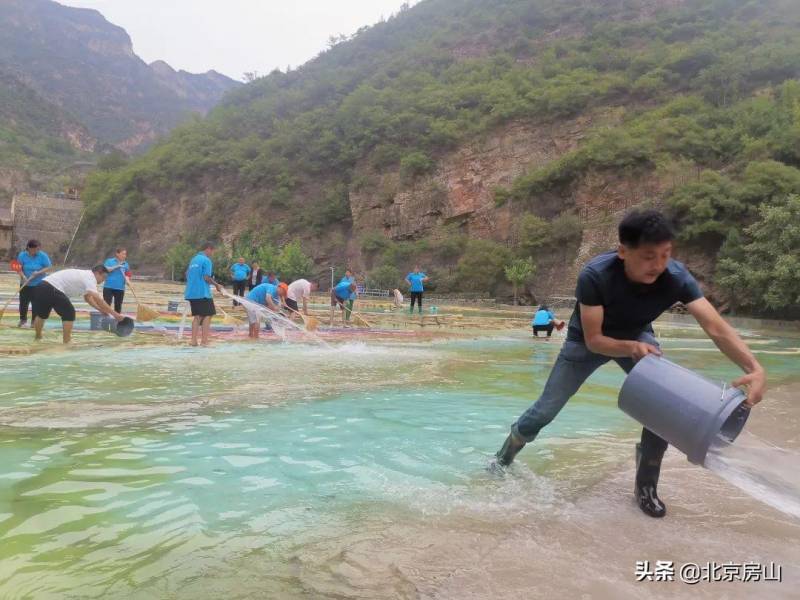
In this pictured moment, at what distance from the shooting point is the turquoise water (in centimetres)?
232

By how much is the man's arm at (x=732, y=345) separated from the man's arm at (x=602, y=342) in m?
0.28

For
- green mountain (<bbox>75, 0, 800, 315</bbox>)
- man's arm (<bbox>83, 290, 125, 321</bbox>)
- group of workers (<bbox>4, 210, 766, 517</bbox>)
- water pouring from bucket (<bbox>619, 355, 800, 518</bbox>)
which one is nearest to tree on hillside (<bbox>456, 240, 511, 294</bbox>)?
green mountain (<bbox>75, 0, 800, 315</bbox>)

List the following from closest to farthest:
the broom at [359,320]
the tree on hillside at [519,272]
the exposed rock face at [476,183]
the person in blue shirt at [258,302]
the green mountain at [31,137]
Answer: the person in blue shirt at [258,302]
the broom at [359,320]
the tree on hillside at [519,272]
the exposed rock face at [476,183]
the green mountain at [31,137]

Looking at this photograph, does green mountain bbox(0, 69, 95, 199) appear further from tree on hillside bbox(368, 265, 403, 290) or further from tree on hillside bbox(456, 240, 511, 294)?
tree on hillside bbox(456, 240, 511, 294)

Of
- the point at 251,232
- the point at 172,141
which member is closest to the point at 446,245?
the point at 251,232

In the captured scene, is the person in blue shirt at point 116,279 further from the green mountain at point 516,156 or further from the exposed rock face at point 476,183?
the exposed rock face at point 476,183

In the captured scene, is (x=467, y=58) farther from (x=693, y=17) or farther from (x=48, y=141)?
(x=48, y=141)

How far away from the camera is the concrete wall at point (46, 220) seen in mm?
66375

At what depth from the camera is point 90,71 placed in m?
161

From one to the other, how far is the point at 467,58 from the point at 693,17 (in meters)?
23.9

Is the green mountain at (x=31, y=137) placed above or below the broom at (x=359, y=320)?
above

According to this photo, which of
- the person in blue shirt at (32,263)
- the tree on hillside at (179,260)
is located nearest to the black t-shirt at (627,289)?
the person in blue shirt at (32,263)

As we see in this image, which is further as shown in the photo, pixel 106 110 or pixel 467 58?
pixel 106 110

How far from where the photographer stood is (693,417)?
2.57 meters
